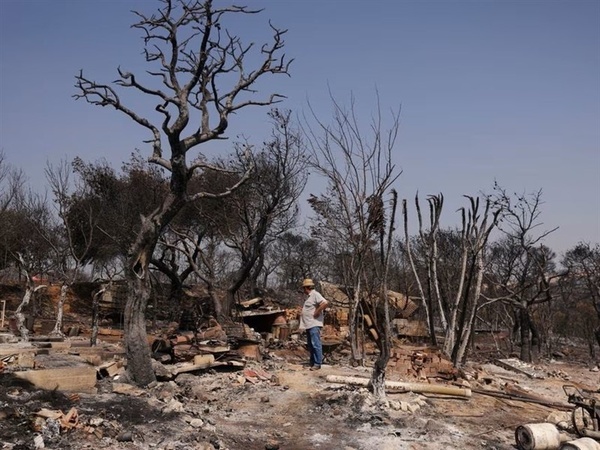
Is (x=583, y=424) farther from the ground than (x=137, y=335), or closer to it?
closer to it

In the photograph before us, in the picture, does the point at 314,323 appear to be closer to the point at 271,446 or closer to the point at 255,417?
the point at 255,417

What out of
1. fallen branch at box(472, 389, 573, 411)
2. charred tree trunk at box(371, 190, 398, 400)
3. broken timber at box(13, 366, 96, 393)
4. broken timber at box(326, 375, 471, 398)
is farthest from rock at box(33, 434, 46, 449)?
fallen branch at box(472, 389, 573, 411)

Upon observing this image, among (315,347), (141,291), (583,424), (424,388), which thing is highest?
(141,291)

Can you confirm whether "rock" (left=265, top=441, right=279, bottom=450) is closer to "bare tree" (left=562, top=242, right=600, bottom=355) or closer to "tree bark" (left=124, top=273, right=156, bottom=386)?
"tree bark" (left=124, top=273, right=156, bottom=386)

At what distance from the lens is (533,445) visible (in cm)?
636

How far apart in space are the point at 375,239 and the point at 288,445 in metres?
5.78

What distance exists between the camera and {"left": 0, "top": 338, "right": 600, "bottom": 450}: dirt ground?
5.73 m

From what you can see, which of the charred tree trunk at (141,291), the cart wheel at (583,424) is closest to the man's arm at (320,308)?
the charred tree trunk at (141,291)

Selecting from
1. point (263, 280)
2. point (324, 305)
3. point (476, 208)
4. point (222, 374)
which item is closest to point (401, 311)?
point (476, 208)

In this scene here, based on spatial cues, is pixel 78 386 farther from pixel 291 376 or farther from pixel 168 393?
pixel 291 376

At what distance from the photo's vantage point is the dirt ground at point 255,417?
5734mm

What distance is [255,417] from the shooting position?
7.32 metres

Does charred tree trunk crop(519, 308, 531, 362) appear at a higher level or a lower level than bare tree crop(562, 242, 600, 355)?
lower

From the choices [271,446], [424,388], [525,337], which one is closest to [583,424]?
[424,388]
